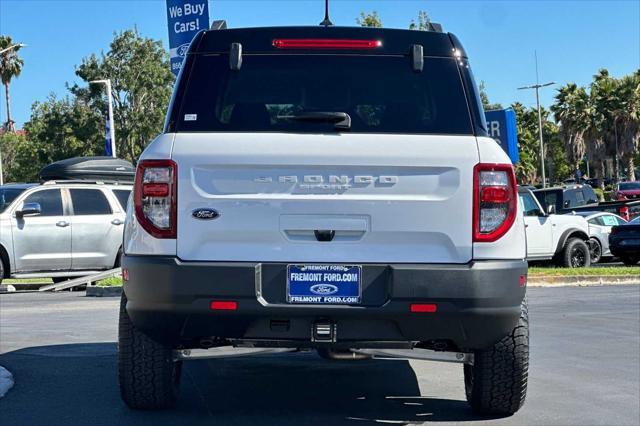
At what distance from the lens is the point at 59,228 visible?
54.5 ft

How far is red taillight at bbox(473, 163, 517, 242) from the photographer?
16.1ft

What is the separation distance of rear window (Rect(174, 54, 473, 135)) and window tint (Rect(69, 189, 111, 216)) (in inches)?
481

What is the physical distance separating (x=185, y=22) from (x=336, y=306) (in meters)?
9.81

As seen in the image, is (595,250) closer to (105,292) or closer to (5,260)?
(105,292)

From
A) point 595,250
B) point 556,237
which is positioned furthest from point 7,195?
point 595,250

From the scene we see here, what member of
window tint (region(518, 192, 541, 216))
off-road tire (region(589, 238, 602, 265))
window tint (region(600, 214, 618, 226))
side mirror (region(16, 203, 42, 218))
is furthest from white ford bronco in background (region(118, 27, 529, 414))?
window tint (region(600, 214, 618, 226))

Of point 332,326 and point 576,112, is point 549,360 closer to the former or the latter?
point 332,326

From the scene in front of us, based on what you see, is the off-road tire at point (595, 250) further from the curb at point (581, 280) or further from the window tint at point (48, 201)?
the window tint at point (48, 201)

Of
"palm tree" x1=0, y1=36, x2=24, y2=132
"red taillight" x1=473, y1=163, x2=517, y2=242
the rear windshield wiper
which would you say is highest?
"palm tree" x1=0, y1=36, x2=24, y2=132

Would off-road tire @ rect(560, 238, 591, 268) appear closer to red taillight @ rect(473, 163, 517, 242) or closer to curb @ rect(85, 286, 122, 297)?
curb @ rect(85, 286, 122, 297)

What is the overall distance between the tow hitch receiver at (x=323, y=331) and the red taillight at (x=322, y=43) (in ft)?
4.95

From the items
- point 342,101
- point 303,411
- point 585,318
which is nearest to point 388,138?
point 342,101

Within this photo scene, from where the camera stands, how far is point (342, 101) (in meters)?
5.27

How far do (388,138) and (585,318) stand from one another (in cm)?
793
